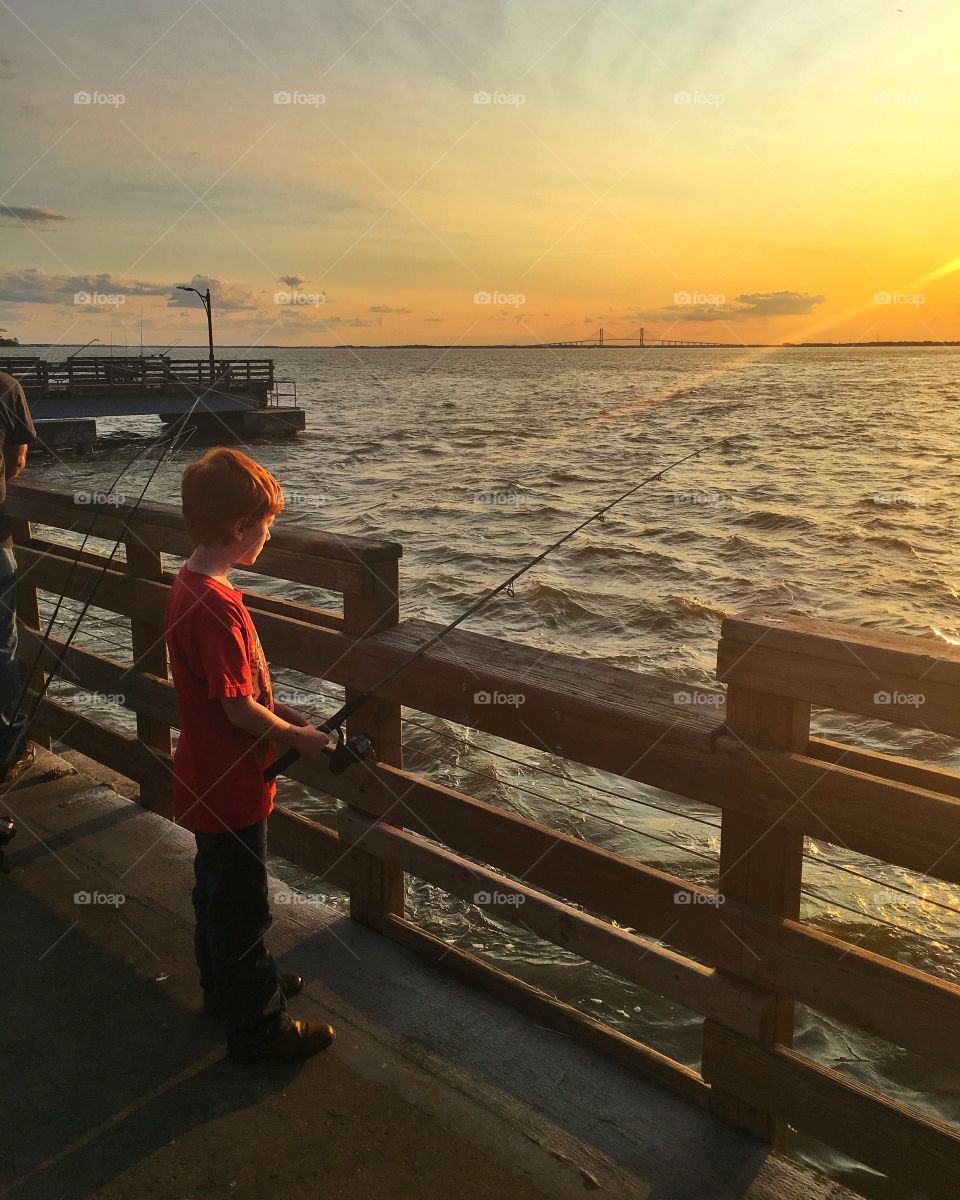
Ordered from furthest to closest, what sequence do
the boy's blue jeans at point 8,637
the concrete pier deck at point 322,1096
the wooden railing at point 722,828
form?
the boy's blue jeans at point 8,637 < the concrete pier deck at point 322,1096 < the wooden railing at point 722,828

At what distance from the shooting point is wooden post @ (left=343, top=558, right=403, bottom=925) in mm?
3295

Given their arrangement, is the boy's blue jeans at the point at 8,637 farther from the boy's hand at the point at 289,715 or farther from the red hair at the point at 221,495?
the red hair at the point at 221,495

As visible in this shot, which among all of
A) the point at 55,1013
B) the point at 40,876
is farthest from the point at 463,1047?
the point at 40,876

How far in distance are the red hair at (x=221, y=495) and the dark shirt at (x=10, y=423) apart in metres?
2.30

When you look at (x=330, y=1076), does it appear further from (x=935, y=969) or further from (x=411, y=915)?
(x=935, y=969)

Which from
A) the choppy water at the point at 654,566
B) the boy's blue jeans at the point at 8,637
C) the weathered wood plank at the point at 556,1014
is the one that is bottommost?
the choppy water at the point at 654,566

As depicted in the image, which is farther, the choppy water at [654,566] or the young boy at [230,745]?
the choppy water at [654,566]

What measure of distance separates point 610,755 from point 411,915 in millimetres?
4081

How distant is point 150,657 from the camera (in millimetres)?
4441

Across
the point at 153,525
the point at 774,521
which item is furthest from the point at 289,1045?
the point at 774,521

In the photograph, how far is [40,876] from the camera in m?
4.00

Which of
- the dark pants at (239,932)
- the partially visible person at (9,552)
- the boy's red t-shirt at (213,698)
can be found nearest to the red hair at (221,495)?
the boy's red t-shirt at (213,698)

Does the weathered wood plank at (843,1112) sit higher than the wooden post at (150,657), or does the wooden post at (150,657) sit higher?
the wooden post at (150,657)

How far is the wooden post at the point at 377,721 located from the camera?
329 centimetres
